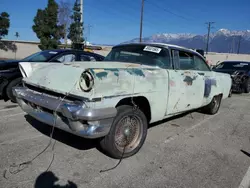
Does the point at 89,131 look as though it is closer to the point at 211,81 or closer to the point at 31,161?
the point at 31,161

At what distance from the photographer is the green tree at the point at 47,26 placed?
34.7 metres

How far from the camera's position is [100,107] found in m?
2.83

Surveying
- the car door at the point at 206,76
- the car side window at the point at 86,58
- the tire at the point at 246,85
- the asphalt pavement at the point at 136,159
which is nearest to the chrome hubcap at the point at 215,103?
the car door at the point at 206,76

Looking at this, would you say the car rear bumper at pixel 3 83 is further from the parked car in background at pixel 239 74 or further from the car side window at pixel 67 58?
the parked car in background at pixel 239 74

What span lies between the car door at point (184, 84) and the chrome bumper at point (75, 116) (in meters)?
1.50

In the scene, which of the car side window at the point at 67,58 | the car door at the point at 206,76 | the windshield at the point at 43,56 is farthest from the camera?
the car side window at the point at 67,58

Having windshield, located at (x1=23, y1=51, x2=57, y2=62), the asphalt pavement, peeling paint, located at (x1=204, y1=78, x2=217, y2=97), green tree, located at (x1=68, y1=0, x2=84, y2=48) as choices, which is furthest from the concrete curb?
green tree, located at (x1=68, y1=0, x2=84, y2=48)

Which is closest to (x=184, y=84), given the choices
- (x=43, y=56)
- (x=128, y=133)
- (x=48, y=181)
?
(x=128, y=133)

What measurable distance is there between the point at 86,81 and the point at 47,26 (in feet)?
116

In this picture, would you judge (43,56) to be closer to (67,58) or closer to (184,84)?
(67,58)

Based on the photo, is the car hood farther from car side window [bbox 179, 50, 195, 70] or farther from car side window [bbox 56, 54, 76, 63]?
car side window [bbox 56, 54, 76, 63]

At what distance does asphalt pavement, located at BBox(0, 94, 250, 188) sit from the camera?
2828 millimetres

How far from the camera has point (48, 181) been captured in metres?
2.73

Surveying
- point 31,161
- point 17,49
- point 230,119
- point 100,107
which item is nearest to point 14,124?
point 31,161
